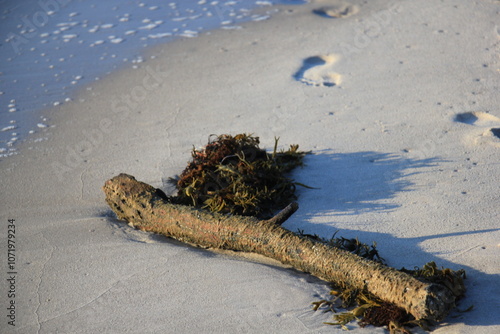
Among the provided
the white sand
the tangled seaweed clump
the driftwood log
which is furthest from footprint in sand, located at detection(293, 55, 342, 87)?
the driftwood log

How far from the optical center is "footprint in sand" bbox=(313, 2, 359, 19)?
20.4 feet

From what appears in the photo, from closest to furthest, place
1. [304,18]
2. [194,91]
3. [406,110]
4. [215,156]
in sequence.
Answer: [215,156] < [406,110] < [194,91] < [304,18]

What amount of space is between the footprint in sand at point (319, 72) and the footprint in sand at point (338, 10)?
1149mm

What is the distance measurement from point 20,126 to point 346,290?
3.43 meters

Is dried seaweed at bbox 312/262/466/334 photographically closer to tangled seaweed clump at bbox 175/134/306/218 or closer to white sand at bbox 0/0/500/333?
white sand at bbox 0/0/500/333

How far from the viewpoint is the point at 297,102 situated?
4664 mm

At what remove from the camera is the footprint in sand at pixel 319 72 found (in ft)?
16.1

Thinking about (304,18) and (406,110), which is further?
(304,18)

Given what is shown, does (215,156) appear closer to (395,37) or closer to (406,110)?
(406,110)

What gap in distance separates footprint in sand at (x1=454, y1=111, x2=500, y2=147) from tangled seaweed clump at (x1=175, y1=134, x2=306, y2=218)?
55.6 inches

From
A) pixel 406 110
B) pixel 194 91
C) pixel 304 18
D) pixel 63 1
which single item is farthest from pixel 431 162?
pixel 63 1

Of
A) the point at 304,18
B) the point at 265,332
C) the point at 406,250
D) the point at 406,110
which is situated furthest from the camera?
the point at 304,18

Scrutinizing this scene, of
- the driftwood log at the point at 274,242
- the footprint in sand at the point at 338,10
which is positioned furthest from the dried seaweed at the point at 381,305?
the footprint in sand at the point at 338,10

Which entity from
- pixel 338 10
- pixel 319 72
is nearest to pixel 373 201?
pixel 319 72
